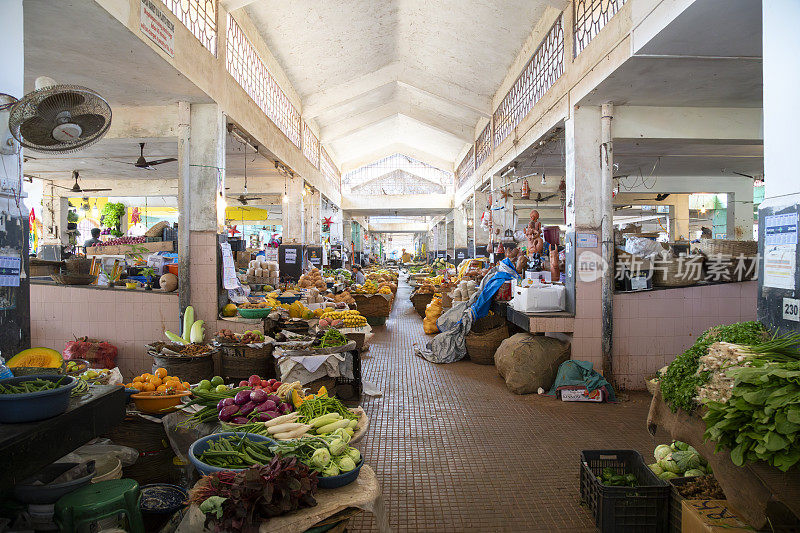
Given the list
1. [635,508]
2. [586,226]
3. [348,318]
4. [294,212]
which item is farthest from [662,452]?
[294,212]

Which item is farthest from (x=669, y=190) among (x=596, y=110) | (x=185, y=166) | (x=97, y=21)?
(x=97, y=21)

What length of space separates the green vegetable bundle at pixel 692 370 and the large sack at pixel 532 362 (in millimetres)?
2963

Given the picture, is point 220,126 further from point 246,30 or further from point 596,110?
point 596,110

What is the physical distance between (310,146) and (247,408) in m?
12.0

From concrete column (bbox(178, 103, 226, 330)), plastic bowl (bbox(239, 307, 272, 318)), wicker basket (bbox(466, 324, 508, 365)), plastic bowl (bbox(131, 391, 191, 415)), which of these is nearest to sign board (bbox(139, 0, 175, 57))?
concrete column (bbox(178, 103, 226, 330))

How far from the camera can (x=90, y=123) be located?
3721mm

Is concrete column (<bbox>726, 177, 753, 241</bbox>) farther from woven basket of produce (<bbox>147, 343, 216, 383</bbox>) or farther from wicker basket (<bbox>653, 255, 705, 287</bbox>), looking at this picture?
woven basket of produce (<bbox>147, 343, 216, 383</bbox>)

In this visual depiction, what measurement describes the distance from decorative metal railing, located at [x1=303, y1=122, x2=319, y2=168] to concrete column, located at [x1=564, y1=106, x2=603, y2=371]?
866cm

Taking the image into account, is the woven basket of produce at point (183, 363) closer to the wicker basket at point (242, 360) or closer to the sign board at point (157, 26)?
the wicker basket at point (242, 360)

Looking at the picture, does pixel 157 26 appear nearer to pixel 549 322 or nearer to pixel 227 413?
pixel 227 413

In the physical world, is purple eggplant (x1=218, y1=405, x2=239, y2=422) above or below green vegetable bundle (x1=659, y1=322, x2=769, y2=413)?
below

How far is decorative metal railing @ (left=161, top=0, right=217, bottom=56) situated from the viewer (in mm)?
5691

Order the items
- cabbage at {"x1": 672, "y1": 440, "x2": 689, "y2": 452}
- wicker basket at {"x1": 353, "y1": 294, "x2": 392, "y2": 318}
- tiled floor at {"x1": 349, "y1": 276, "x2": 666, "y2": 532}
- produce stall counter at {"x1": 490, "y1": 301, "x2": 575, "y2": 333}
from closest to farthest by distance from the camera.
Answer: tiled floor at {"x1": 349, "y1": 276, "x2": 666, "y2": 532} → cabbage at {"x1": 672, "y1": 440, "x2": 689, "y2": 452} → produce stall counter at {"x1": 490, "y1": 301, "x2": 575, "y2": 333} → wicker basket at {"x1": 353, "y1": 294, "x2": 392, "y2": 318}

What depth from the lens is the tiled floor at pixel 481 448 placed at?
330 cm
